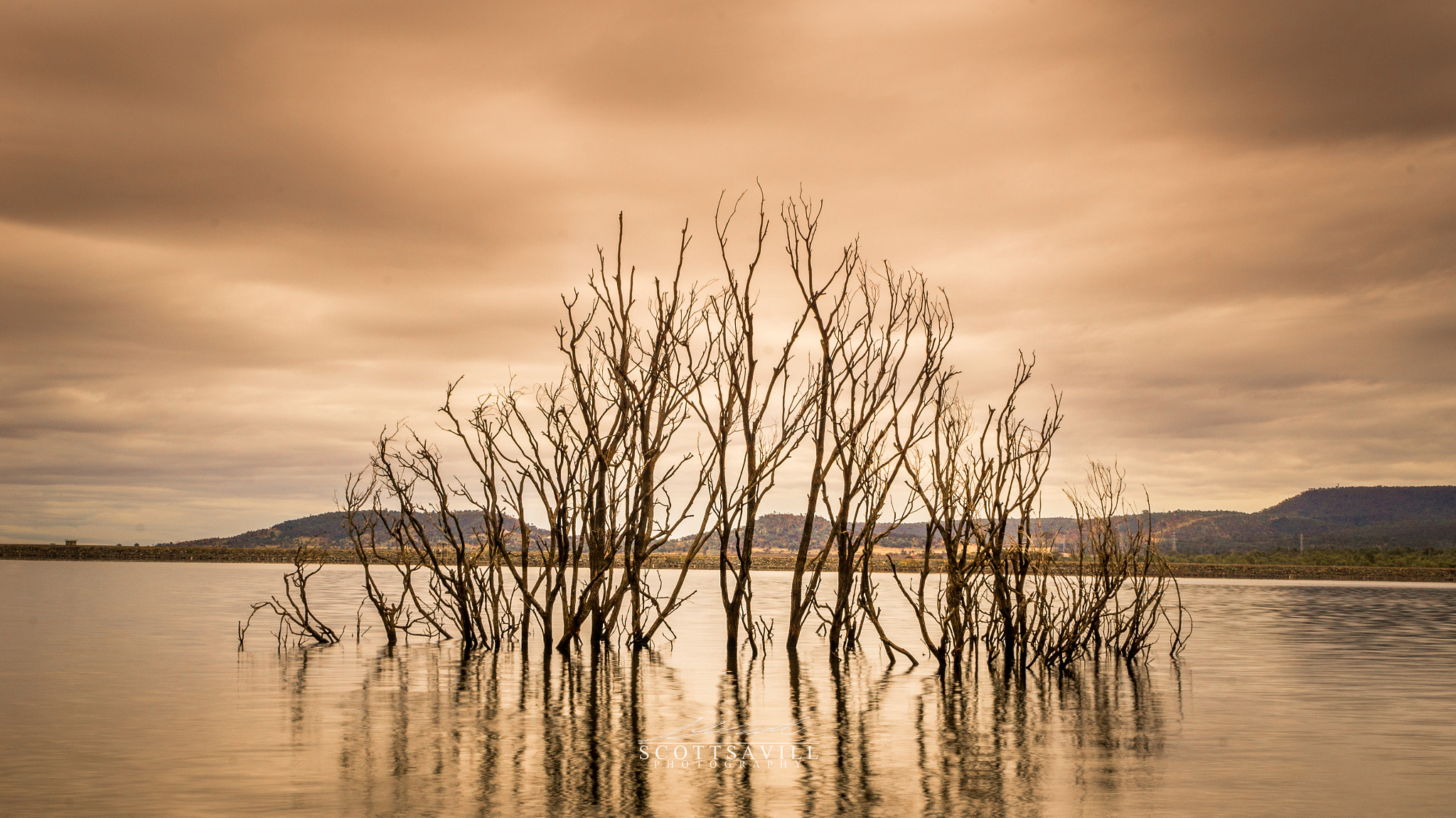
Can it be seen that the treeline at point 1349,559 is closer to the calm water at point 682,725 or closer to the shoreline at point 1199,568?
the shoreline at point 1199,568

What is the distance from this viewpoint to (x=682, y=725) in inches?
490

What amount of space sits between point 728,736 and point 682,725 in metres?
0.86

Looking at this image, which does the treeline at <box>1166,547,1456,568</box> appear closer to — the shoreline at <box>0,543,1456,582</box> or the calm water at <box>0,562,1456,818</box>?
the shoreline at <box>0,543,1456,582</box>

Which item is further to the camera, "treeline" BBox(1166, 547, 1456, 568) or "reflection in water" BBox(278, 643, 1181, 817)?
"treeline" BBox(1166, 547, 1456, 568)

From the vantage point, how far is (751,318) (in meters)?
18.0

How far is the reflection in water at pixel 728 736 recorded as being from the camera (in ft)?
28.7

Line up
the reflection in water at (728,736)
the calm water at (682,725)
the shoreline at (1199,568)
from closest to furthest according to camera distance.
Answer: the reflection in water at (728,736)
the calm water at (682,725)
the shoreline at (1199,568)

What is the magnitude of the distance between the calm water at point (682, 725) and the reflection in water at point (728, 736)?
46 mm

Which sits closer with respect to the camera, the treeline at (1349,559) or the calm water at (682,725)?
the calm water at (682,725)

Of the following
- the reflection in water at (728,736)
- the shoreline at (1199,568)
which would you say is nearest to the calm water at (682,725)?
the reflection in water at (728,736)

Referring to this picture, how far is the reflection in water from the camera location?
28.7ft

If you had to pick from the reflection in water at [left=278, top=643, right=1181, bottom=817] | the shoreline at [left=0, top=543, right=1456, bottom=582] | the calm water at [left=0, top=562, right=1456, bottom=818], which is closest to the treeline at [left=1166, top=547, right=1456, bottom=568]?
the shoreline at [left=0, top=543, right=1456, bottom=582]

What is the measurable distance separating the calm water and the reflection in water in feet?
Result: 0.15

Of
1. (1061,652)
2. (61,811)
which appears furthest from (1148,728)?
(61,811)
